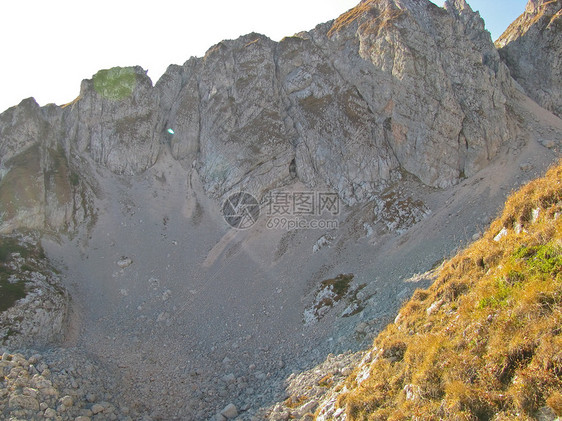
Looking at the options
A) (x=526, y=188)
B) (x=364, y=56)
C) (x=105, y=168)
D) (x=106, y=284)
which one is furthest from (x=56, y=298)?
(x=364, y=56)

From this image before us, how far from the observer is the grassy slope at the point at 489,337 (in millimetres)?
7586

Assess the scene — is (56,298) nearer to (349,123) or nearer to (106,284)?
(106,284)

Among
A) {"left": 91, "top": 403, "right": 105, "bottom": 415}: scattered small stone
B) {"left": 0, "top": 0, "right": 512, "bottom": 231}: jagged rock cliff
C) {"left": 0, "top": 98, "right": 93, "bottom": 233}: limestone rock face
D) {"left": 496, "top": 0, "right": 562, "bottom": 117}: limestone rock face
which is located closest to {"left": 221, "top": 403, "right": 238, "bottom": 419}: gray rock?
{"left": 91, "top": 403, "right": 105, "bottom": 415}: scattered small stone

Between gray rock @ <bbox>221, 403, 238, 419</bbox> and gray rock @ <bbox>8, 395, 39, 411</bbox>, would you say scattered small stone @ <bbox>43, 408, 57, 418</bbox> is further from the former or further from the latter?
gray rock @ <bbox>221, 403, 238, 419</bbox>

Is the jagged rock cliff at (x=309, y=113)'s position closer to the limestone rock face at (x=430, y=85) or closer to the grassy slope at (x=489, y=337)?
the limestone rock face at (x=430, y=85)

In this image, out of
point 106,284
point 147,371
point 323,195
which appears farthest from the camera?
point 323,195

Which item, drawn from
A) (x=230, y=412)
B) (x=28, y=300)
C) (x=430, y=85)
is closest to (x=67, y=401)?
(x=230, y=412)

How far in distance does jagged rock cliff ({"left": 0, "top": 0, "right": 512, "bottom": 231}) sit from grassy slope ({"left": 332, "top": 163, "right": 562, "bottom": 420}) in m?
37.0

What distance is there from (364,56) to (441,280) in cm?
5345

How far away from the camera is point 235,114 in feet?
203

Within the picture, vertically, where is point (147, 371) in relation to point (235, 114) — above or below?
below

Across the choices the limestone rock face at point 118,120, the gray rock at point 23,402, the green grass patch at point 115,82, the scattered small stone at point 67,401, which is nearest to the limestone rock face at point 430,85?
the limestone rock face at point 118,120

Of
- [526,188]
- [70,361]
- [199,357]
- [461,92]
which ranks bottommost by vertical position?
[199,357]

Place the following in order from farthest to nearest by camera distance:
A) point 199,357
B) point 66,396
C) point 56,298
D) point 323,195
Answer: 1. point 323,195
2. point 56,298
3. point 199,357
4. point 66,396
